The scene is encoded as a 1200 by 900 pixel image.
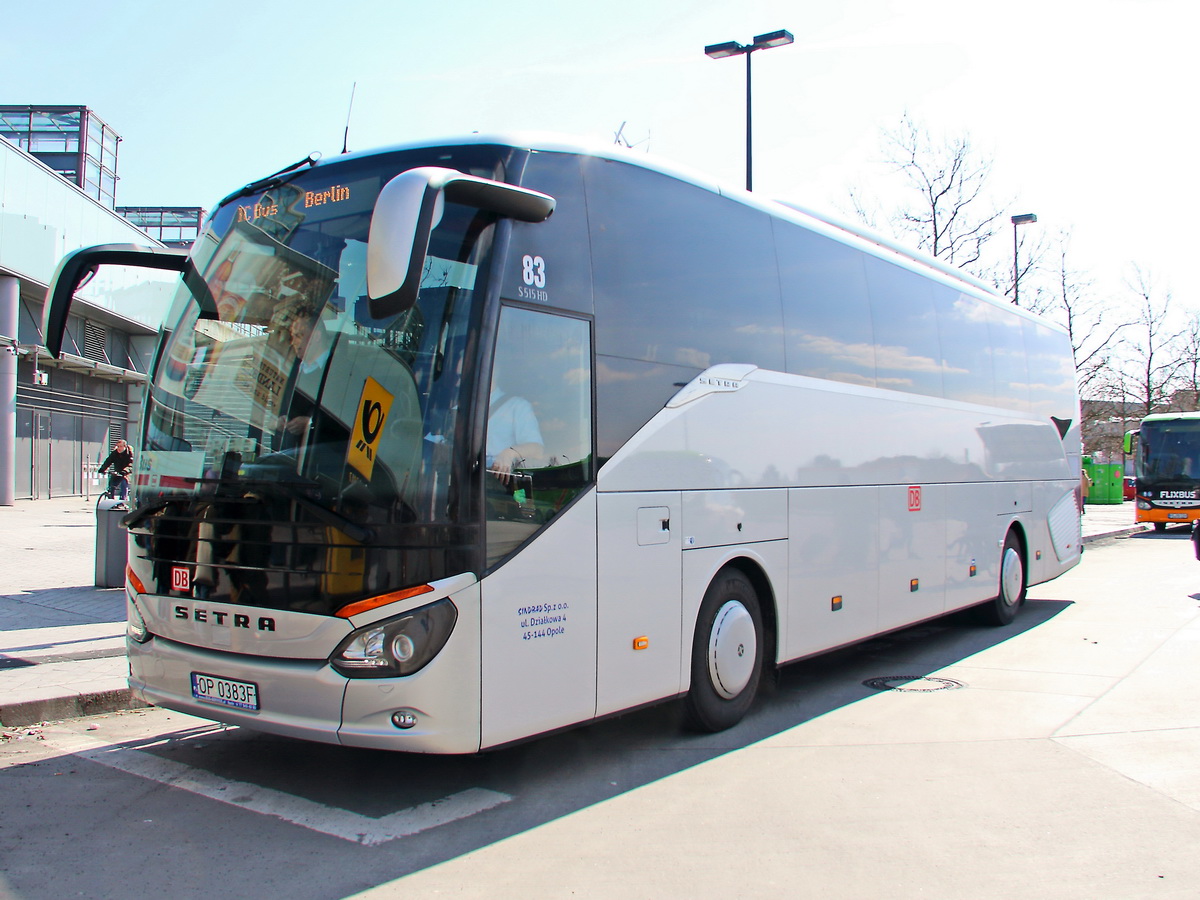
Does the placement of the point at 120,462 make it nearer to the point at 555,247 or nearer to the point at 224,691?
the point at 224,691

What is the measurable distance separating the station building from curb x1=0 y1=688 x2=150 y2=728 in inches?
632

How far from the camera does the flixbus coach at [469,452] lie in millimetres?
4762

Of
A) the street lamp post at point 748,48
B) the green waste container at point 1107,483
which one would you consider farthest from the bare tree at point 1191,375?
the street lamp post at point 748,48

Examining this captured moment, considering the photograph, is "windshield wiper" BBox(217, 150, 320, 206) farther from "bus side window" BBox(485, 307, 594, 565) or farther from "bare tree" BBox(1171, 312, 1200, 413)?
"bare tree" BBox(1171, 312, 1200, 413)

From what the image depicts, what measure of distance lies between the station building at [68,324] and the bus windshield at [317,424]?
17554mm

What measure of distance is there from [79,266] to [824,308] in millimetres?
5311

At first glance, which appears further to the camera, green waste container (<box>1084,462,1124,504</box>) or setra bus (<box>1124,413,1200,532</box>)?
green waste container (<box>1084,462,1124,504</box>)

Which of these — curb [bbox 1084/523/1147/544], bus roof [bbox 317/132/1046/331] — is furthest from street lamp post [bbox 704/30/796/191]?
curb [bbox 1084/523/1147/544]

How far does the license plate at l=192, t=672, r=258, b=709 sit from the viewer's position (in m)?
5.04

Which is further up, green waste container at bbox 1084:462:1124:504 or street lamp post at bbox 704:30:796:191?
street lamp post at bbox 704:30:796:191

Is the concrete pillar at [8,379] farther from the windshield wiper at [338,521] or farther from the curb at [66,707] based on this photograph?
the windshield wiper at [338,521]

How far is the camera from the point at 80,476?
3484 cm

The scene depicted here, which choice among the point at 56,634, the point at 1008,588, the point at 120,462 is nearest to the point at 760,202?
the point at 1008,588

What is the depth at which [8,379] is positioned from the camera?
28031 mm
